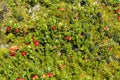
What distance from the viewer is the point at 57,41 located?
14.2 meters

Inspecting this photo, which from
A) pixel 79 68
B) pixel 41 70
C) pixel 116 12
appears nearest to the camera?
pixel 41 70

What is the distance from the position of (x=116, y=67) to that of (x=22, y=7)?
5921 millimetres

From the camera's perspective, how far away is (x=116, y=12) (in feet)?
56.1

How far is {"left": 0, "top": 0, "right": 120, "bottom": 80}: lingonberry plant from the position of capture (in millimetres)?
13289

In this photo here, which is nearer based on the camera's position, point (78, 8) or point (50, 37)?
point (50, 37)

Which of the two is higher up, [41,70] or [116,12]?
[116,12]

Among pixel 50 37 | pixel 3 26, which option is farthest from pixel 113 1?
pixel 3 26

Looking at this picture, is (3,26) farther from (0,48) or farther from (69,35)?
(69,35)

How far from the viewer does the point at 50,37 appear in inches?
566

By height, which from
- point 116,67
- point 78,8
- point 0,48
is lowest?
point 116,67

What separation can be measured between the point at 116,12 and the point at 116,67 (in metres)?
4.07

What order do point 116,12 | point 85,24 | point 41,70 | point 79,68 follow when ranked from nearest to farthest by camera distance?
point 41,70, point 79,68, point 85,24, point 116,12

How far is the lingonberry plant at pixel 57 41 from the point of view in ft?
43.6

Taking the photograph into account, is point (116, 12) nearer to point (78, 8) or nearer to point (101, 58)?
point (78, 8)
